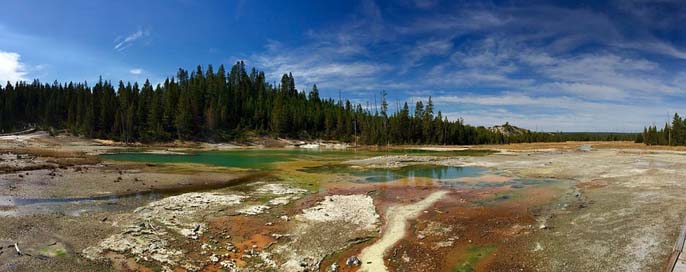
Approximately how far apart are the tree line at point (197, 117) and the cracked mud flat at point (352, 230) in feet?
276

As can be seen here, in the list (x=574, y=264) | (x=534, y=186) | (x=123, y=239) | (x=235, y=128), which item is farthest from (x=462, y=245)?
(x=235, y=128)

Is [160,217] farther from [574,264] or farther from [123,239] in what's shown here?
[574,264]

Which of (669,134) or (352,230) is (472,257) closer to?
(352,230)

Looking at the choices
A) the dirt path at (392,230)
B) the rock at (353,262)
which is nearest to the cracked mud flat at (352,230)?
the dirt path at (392,230)

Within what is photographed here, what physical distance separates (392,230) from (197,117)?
10582cm

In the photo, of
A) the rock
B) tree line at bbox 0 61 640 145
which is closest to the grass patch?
the rock

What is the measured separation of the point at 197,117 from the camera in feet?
363

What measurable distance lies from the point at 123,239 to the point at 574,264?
1570 centimetres

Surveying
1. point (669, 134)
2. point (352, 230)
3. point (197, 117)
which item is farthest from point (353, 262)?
point (669, 134)

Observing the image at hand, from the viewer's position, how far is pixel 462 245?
14.0 metres

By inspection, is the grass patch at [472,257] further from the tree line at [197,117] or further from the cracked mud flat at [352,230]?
the tree line at [197,117]

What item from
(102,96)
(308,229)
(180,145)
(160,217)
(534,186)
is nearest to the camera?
(308,229)

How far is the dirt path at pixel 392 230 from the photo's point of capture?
1235cm

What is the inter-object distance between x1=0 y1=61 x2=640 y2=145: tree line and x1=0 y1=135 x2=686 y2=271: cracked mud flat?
84.2m
